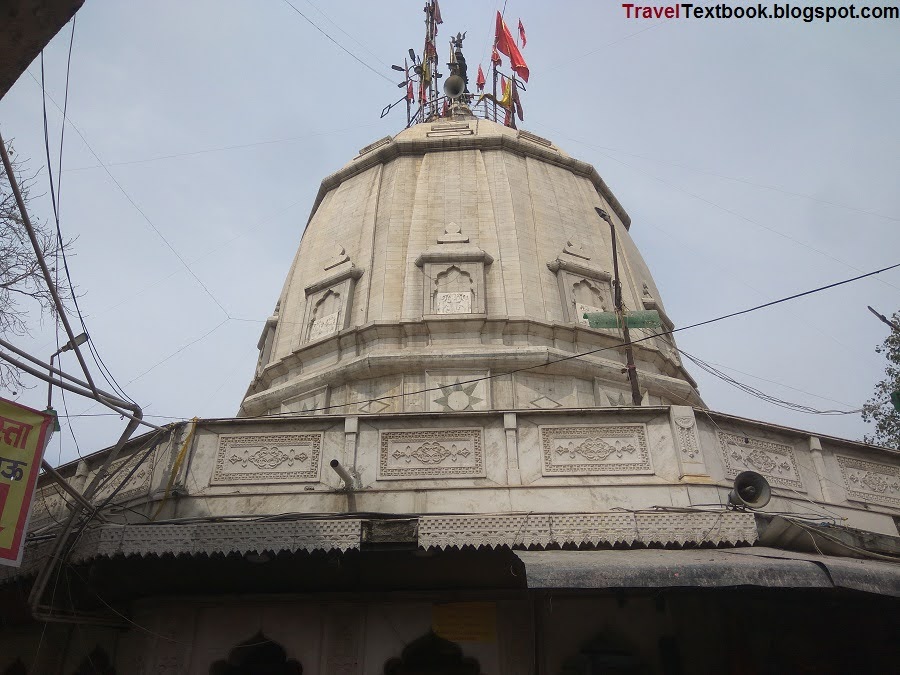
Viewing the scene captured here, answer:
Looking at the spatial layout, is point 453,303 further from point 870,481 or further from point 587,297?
point 870,481

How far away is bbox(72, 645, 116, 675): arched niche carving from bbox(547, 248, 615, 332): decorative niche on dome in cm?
1074

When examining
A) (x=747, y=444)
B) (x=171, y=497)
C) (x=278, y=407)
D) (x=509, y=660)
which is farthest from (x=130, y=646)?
(x=747, y=444)

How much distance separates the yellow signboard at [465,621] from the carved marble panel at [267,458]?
2.28m

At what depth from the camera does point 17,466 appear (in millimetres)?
6598

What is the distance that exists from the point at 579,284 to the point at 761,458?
7.86 metres

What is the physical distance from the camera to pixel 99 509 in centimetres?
800

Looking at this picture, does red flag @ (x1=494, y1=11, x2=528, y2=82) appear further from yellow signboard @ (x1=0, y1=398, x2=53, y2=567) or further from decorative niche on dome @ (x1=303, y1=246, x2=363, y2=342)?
yellow signboard @ (x1=0, y1=398, x2=53, y2=567)

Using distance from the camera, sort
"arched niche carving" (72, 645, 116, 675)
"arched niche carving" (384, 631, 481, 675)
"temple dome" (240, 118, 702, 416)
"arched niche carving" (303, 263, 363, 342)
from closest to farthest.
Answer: "arched niche carving" (72, 645, 116, 675) < "arched niche carving" (384, 631, 481, 675) < "temple dome" (240, 118, 702, 416) < "arched niche carving" (303, 263, 363, 342)

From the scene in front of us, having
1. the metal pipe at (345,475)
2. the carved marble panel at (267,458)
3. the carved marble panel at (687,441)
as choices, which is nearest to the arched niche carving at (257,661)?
the carved marble panel at (267,458)

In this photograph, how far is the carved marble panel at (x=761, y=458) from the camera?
895cm

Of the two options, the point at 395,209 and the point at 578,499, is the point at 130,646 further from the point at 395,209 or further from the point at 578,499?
the point at 395,209

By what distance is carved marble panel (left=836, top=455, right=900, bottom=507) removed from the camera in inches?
380

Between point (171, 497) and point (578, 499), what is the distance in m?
5.11

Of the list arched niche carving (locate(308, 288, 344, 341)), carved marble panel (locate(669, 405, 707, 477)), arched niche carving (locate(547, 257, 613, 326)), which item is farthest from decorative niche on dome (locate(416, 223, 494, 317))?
carved marble panel (locate(669, 405, 707, 477))
